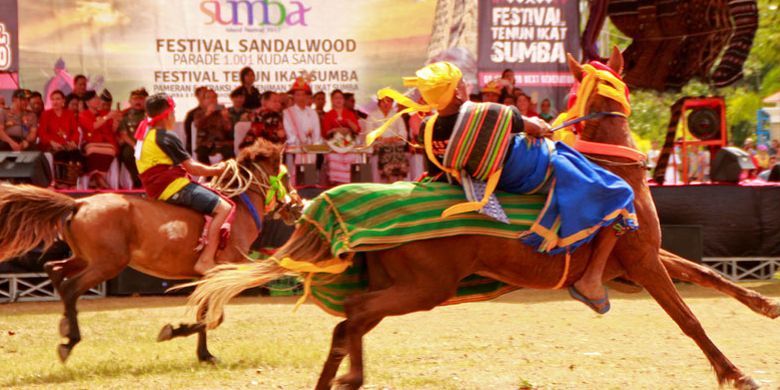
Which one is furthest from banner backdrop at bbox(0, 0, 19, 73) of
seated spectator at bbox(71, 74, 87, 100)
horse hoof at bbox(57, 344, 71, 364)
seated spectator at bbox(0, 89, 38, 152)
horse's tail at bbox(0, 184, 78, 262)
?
horse hoof at bbox(57, 344, 71, 364)

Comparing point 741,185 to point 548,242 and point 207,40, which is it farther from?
point 548,242

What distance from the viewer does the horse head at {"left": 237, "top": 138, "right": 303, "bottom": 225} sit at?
35.7 feet

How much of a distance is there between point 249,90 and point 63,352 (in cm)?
843

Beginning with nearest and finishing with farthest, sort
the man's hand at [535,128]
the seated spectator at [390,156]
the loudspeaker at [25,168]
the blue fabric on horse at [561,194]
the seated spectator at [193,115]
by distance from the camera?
the blue fabric on horse at [561,194]
the man's hand at [535,128]
the loudspeaker at [25,168]
the seated spectator at [390,156]
the seated spectator at [193,115]

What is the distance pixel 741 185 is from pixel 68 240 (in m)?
9.69

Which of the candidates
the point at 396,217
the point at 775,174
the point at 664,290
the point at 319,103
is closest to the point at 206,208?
the point at 396,217

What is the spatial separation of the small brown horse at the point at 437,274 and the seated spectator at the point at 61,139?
9.98 meters

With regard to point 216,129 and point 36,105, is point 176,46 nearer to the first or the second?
point 216,129

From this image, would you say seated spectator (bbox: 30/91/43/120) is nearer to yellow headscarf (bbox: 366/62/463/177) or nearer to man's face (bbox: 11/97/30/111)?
man's face (bbox: 11/97/30/111)

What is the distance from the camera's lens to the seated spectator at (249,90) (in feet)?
55.4

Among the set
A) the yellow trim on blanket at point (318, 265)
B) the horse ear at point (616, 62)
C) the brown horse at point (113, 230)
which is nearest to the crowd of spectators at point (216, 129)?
the brown horse at point (113, 230)

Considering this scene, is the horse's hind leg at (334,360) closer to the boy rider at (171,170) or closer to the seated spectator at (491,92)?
the boy rider at (171,170)

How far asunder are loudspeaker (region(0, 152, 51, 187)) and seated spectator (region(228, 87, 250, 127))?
2.81 metres

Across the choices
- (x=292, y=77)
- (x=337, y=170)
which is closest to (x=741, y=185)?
(x=337, y=170)
